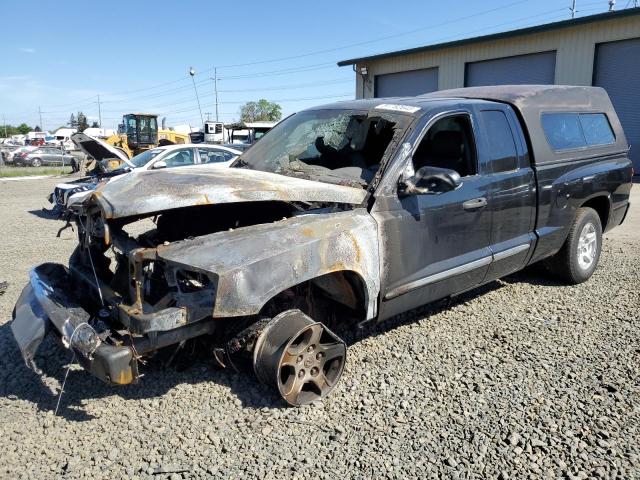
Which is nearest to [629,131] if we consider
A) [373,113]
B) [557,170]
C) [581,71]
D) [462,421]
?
[581,71]

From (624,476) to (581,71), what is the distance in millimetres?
17789

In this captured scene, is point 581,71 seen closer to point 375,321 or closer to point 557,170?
point 557,170

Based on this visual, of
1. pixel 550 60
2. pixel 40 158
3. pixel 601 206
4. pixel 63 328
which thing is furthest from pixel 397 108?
pixel 40 158

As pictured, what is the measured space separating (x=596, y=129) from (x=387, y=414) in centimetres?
425

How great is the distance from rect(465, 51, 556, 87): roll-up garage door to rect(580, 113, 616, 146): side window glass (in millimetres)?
14067

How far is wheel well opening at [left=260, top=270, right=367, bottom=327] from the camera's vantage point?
3.52 metres

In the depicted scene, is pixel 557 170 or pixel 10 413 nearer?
pixel 10 413

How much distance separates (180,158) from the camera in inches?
442

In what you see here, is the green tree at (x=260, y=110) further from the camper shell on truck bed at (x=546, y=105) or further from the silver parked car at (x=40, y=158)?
the camper shell on truck bed at (x=546, y=105)

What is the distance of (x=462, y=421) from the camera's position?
10.3ft

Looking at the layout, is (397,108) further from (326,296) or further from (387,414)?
(387,414)

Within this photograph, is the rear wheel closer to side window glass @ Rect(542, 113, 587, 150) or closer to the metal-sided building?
side window glass @ Rect(542, 113, 587, 150)

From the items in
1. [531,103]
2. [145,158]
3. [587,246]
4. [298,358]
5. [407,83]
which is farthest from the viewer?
[407,83]

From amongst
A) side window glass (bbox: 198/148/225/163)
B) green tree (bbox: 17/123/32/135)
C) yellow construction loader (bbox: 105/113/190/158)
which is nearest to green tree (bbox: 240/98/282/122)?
green tree (bbox: 17/123/32/135)
